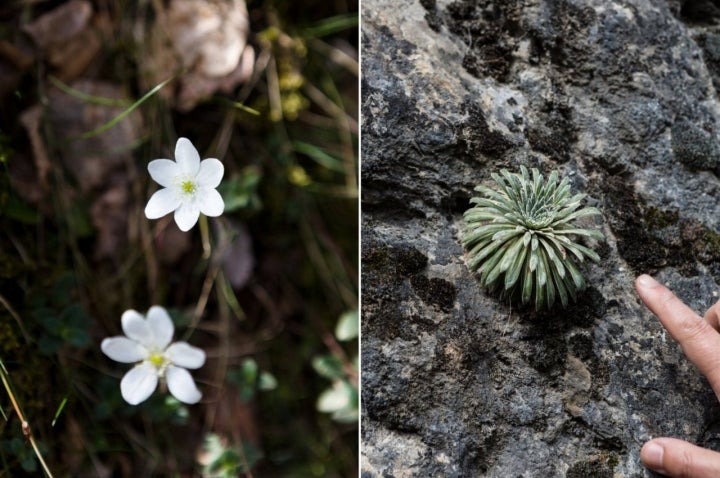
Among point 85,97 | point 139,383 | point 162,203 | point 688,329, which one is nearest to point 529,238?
point 688,329

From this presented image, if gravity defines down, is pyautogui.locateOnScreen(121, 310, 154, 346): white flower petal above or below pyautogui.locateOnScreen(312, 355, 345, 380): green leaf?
above

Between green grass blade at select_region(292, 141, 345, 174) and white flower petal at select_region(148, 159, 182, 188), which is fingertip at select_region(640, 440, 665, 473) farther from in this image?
green grass blade at select_region(292, 141, 345, 174)

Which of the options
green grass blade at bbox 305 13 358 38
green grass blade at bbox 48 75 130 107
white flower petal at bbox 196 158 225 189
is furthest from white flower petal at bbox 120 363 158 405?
green grass blade at bbox 305 13 358 38

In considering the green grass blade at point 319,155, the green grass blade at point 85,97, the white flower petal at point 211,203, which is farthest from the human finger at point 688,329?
the green grass blade at point 85,97

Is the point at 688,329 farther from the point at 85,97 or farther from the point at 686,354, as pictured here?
the point at 85,97

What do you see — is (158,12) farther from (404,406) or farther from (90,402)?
(404,406)

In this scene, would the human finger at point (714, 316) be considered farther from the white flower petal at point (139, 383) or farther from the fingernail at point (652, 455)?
the white flower petal at point (139, 383)
